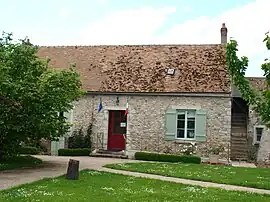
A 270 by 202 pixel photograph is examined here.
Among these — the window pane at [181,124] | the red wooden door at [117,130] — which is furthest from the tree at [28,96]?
the window pane at [181,124]

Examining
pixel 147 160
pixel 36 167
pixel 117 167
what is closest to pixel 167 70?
pixel 147 160

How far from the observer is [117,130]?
2241 centimetres

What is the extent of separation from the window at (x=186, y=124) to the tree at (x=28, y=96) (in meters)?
7.62

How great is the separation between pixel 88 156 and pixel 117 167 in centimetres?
599

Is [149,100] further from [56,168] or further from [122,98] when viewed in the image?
[56,168]

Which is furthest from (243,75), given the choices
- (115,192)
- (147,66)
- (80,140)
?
(80,140)

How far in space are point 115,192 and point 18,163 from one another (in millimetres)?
7394

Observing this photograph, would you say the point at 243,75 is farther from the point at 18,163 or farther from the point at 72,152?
the point at 72,152

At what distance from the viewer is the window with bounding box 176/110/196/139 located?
21141 millimetres

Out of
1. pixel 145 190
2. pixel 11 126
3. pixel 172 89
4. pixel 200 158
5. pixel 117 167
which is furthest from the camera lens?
pixel 172 89

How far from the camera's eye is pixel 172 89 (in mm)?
21188

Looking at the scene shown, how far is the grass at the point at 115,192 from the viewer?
872 cm

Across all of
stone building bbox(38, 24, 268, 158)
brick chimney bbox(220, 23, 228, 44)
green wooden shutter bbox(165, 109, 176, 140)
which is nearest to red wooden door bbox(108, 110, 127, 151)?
stone building bbox(38, 24, 268, 158)

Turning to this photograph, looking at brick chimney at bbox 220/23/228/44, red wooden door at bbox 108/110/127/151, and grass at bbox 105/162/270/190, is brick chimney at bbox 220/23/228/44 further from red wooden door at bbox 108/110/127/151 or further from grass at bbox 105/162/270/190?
grass at bbox 105/162/270/190
